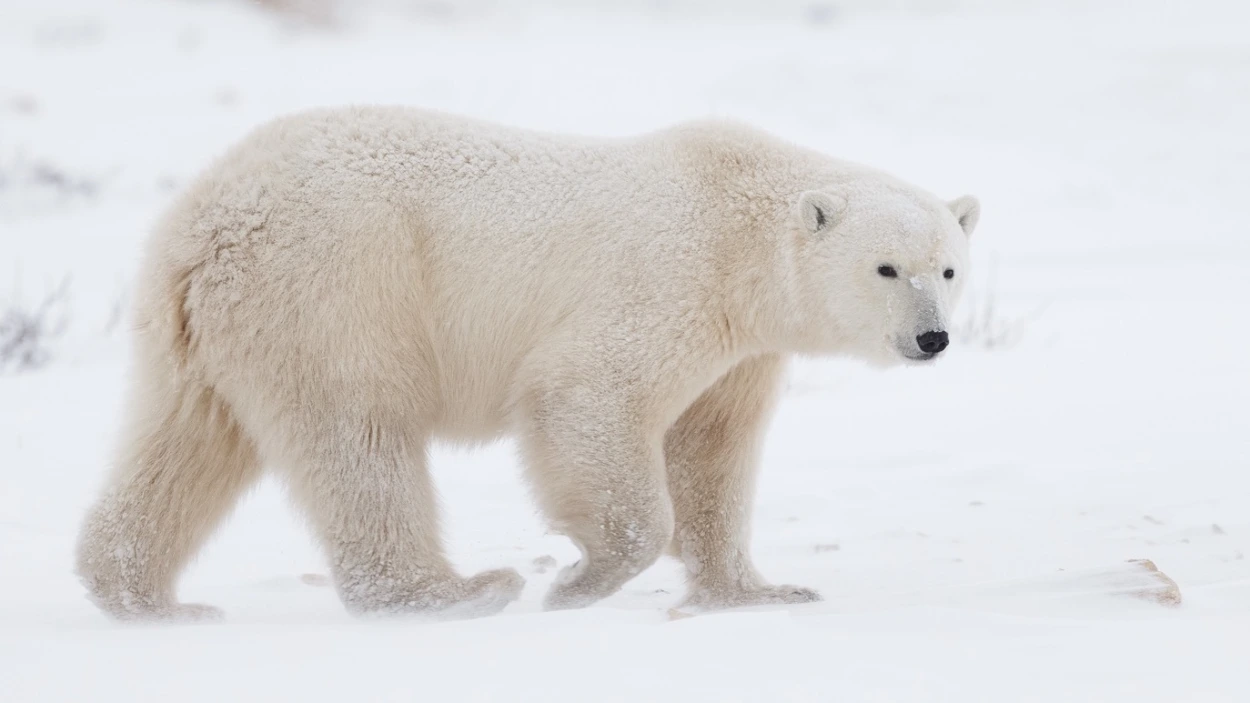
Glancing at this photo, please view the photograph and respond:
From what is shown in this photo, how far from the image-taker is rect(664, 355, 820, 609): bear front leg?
419 centimetres

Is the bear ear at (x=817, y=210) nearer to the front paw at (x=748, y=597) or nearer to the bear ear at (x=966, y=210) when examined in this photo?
the bear ear at (x=966, y=210)

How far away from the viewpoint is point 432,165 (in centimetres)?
378

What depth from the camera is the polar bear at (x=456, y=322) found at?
11.6ft

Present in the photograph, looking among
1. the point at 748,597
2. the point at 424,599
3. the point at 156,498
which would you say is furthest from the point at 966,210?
the point at 156,498

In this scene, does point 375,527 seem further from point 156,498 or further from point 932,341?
point 932,341

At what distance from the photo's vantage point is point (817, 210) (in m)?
3.85

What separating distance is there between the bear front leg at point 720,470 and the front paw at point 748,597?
3 cm

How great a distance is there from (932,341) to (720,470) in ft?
3.08

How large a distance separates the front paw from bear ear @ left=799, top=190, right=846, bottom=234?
118 cm

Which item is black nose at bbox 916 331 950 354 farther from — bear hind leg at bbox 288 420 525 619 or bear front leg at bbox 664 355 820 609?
bear hind leg at bbox 288 420 525 619

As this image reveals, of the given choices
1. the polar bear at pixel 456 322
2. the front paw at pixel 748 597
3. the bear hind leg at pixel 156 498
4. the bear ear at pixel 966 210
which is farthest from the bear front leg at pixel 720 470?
the bear hind leg at pixel 156 498

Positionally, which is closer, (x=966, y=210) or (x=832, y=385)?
(x=966, y=210)

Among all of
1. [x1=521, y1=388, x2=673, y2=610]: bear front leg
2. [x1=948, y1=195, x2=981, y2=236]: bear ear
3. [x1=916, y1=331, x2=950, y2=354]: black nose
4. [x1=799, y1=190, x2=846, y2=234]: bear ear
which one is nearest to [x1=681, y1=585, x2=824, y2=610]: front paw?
[x1=521, y1=388, x2=673, y2=610]: bear front leg

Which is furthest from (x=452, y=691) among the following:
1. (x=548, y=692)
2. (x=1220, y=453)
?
(x=1220, y=453)
